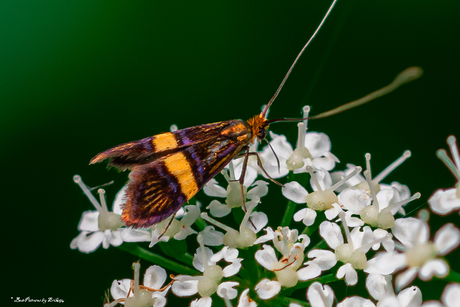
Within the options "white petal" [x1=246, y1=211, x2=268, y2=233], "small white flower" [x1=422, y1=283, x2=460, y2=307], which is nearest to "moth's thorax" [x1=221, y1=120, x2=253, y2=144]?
"white petal" [x1=246, y1=211, x2=268, y2=233]

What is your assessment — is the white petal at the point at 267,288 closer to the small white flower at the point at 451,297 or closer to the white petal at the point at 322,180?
the white petal at the point at 322,180

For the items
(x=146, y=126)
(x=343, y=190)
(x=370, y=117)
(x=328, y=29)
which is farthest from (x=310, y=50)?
(x=343, y=190)

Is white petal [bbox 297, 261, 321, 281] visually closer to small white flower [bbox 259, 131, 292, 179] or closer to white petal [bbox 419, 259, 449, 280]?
white petal [bbox 419, 259, 449, 280]

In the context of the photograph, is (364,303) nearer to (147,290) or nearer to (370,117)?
(147,290)

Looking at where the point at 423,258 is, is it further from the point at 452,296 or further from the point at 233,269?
the point at 233,269

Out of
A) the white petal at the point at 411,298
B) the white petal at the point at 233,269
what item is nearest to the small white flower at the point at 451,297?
the white petal at the point at 411,298

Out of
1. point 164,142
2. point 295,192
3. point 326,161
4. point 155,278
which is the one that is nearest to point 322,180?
point 295,192
